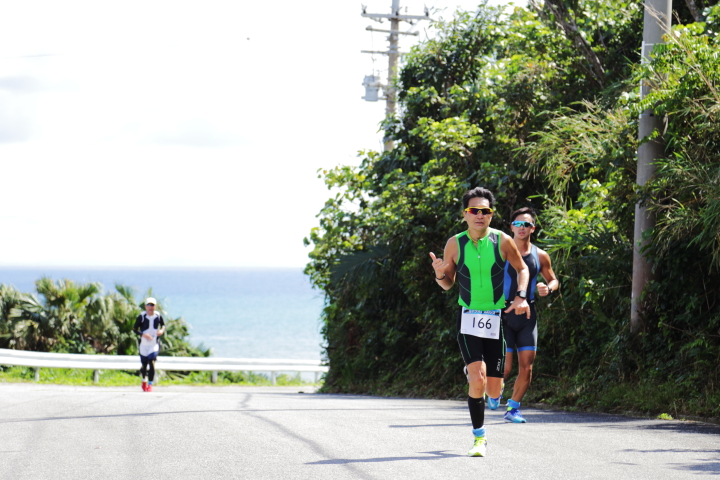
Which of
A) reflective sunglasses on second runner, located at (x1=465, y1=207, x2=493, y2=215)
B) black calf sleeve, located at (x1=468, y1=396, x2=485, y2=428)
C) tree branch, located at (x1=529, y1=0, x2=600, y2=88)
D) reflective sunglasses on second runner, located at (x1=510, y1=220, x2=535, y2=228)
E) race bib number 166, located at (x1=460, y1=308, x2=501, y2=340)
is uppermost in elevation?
tree branch, located at (x1=529, y1=0, x2=600, y2=88)

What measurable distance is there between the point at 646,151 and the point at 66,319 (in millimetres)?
19001

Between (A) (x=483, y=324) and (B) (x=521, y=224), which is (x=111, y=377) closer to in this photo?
(B) (x=521, y=224)

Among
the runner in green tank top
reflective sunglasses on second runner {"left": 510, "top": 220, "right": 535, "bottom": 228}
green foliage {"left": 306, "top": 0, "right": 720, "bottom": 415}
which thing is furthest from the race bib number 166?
green foliage {"left": 306, "top": 0, "right": 720, "bottom": 415}

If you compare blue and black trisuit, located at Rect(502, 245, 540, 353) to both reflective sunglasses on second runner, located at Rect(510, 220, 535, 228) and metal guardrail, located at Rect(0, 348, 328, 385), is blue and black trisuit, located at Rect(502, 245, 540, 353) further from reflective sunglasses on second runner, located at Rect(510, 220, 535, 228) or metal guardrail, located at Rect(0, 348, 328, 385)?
metal guardrail, located at Rect(0, 348, 328, 385)

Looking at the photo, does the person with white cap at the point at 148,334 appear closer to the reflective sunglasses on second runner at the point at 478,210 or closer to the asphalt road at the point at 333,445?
the asphalt road at the point at 333,445

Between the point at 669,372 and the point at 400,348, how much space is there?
26.0ft

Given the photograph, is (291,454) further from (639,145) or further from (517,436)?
(639,145)

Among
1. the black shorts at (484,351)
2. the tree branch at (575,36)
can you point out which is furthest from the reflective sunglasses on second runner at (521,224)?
the tree branch at (575,36)

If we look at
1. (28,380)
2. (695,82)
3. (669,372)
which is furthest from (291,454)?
(28,380)

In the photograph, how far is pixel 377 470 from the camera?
5371 mm

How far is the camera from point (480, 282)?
19.7ft

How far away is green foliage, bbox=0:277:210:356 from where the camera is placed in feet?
76.2

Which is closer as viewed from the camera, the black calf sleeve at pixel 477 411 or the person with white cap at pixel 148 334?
the black calf sleeve at pixel 477 411

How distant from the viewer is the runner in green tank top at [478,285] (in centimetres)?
599
